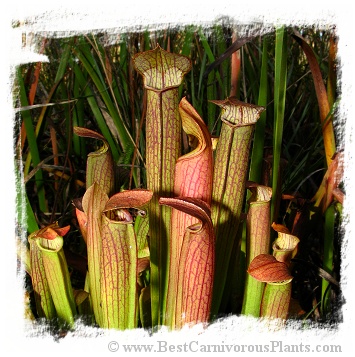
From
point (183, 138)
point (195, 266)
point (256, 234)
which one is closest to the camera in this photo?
point (195, 266)

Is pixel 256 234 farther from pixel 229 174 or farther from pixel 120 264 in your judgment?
pixel 120 264

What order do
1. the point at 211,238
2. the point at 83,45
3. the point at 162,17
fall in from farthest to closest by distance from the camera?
the point at 83,45
the point at 162,17
the point at 211,238

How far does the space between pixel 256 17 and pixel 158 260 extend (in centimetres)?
58

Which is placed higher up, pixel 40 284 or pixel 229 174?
pixel 229 174

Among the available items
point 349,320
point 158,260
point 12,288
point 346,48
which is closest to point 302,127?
point 346,48

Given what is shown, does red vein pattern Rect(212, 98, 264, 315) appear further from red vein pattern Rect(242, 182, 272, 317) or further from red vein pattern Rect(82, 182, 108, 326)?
red vein pattern Rect(82, 182, 108, 326)

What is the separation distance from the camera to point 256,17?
1021 mm

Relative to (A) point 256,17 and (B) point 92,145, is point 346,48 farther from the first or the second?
(B) point 92,145

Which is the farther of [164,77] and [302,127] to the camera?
[302,127]

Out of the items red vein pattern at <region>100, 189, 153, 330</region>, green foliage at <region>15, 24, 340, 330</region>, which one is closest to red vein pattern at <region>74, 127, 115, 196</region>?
green foliage at <region>15, 24, 340, 330</region>

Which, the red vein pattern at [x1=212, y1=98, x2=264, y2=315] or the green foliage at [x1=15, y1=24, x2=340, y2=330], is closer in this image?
the red vein pattern at [x1=212, y1=98, x2=264, y2=315]

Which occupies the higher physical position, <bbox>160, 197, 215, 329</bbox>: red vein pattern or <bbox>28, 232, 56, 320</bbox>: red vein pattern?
<bbox>160, 197, 215, 329</bbox>: red vein pattern

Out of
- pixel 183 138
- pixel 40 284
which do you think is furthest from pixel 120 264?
pixel 183 138

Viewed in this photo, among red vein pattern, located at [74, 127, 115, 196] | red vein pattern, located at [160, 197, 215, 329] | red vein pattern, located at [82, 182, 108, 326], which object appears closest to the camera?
red vein pattern, located at [160, 197, 215, 329]
